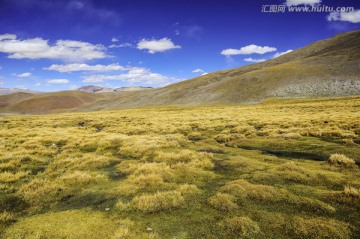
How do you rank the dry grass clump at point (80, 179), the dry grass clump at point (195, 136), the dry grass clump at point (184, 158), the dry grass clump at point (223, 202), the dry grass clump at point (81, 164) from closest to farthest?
the dry grass clump at point (223, 202) → the dry grass clump at point (80, 179) → the dry grass clump at point (81, 164) → the dry grass clump at point (184, 158) → the dry grass clump at point (195, 136)

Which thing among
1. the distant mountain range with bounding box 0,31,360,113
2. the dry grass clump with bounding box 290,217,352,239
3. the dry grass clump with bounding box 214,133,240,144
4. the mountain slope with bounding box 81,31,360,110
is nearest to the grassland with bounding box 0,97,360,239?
the dry grass clump with bounding box 290,217,352,239

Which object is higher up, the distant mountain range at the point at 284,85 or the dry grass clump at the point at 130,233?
the distant mountain range at the point at 284,85

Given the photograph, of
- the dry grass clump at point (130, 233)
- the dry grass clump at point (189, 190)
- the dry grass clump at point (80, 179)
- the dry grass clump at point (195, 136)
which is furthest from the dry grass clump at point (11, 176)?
the dry grass clump at point (195, 136)

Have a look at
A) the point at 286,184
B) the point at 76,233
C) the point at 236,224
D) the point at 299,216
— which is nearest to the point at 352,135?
A: the point at 286,184

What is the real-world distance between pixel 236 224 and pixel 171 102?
125 m

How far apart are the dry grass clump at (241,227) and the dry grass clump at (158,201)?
2.11 m

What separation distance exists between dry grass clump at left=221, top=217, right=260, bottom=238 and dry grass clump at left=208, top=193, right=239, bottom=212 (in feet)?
2.75

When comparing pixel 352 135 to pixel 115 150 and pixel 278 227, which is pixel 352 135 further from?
pixel 115 150

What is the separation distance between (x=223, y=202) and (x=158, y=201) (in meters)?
2.39

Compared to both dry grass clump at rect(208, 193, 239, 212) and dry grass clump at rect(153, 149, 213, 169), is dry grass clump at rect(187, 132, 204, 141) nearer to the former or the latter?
dry grass clump at rect(153, 149, 213, 169)

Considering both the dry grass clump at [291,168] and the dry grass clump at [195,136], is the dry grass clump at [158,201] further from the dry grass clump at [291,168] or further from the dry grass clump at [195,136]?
the dry grass clump at [195,136]

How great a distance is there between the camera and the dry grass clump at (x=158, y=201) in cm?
841

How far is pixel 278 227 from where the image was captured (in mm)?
6895

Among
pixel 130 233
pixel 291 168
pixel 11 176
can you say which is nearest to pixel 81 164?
pixel 11 176
